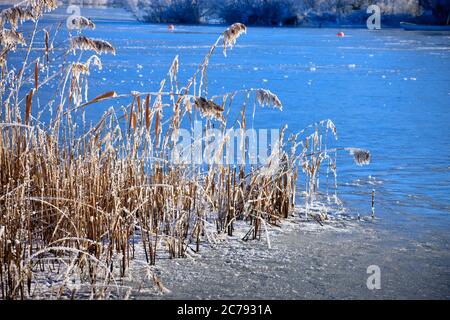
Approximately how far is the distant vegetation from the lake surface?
9527mm

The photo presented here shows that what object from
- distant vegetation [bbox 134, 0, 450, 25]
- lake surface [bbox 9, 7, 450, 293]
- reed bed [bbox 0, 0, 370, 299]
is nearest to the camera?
reed bed [bbox 0, 0, 370, 299]

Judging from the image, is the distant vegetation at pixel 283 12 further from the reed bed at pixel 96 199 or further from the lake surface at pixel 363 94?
the reed bed at pixel 96 199

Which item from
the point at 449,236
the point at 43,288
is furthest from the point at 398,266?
the point at 43,288

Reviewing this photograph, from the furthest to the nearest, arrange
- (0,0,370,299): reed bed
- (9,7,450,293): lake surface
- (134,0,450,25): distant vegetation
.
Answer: (134,0,450,25): distant vegetation, (9,7,450,293): lake surface, (0,0,370,299): reed bed

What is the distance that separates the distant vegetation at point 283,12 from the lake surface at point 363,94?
9.53 metres

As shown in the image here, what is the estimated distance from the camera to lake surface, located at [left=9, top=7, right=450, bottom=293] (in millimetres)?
4347

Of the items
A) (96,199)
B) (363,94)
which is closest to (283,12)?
(363,94)

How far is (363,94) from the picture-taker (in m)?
9.38

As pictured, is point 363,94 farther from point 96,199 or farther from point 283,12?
point 283,12

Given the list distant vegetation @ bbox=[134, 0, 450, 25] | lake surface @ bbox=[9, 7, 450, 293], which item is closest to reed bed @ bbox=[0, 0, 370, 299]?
lake surface @ bbox=[9, 7, 450, 293]

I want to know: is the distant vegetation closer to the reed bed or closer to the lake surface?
the lake surface
